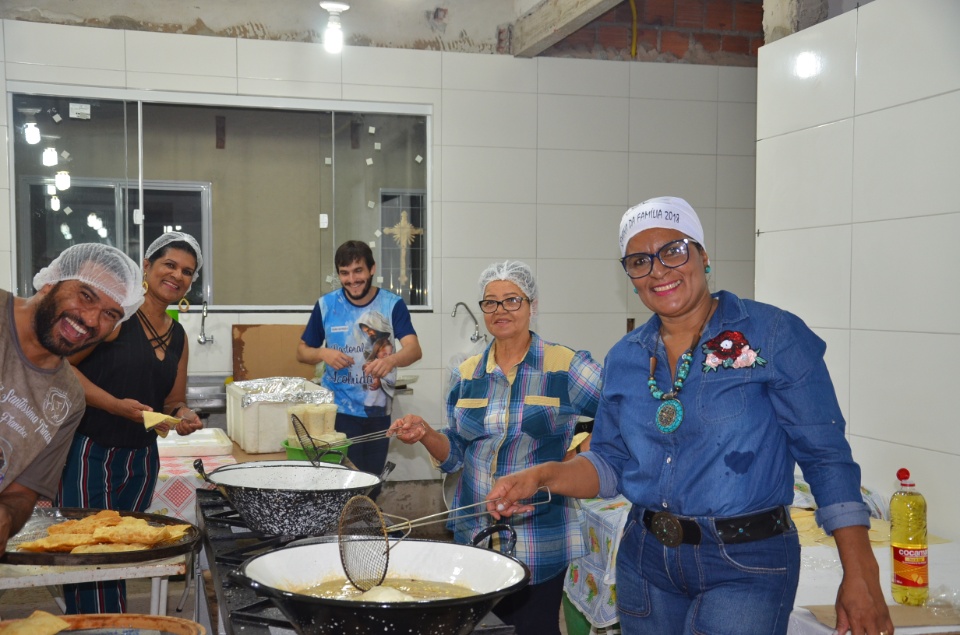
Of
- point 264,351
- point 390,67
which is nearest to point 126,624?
point 264,351

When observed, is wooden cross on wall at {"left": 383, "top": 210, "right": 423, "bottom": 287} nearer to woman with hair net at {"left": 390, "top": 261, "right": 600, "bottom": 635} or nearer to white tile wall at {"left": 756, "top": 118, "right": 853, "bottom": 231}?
white tile wall at {"left": 756, "top": 118, "right": 853, "bottom": 231}

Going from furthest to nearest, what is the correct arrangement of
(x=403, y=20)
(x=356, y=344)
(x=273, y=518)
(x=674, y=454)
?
1. (x=403, y=20)
2. (x=356, y=344)
3. (x=273, y=518)
4. (x=674, y=454)

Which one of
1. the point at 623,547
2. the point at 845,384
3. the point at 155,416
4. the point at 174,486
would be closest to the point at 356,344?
the point at 174,486

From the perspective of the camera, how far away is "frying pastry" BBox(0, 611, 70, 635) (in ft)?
4.81

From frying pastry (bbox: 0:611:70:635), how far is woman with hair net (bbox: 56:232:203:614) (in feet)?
3.71

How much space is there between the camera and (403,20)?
18.2 ft

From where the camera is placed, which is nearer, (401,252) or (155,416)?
(155,416)

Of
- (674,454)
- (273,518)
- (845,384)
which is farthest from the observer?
(845,384)

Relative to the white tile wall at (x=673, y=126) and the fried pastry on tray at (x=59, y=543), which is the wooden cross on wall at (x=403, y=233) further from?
the fried pastry on tray at (x=59, y=543)

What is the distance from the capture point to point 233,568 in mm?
1721

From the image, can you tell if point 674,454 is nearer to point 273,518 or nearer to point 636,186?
point 273,518

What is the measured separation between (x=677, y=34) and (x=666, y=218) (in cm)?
459

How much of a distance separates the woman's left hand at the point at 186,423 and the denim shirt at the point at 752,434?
1589 millimetres

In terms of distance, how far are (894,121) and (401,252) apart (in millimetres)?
3386
